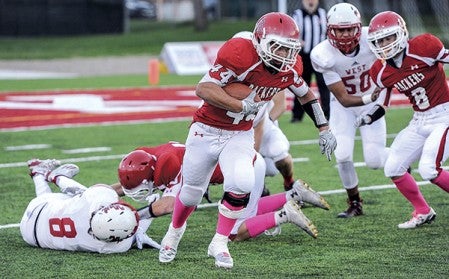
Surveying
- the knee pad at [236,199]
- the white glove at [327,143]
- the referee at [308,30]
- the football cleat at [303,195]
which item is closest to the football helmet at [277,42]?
the white glove at [327,143]

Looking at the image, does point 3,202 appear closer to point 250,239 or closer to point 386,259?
point 250,239

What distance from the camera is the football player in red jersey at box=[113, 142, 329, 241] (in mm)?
6574

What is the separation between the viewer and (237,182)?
597 centimetres

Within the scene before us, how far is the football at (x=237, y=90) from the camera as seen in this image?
20.1 ft

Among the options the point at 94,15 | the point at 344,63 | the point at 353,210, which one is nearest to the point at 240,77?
the point at 344,63

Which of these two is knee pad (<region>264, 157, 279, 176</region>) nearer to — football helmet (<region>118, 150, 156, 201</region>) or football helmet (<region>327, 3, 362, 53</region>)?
football helmet (<region>327, 3, 362, 53</region>)

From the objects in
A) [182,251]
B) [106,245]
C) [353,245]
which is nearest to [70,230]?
[106,245]

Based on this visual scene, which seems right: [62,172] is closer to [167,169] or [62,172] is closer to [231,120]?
[167,169]

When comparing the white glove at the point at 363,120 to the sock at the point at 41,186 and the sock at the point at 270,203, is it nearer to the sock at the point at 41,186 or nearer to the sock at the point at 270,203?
→ the sock at the point at 270,203

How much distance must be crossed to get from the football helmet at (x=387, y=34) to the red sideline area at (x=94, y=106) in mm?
7039

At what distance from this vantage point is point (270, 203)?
7207mm

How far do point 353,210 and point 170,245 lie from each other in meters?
2.07

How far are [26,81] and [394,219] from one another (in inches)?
547

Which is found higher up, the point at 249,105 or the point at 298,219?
the point at 249,105
